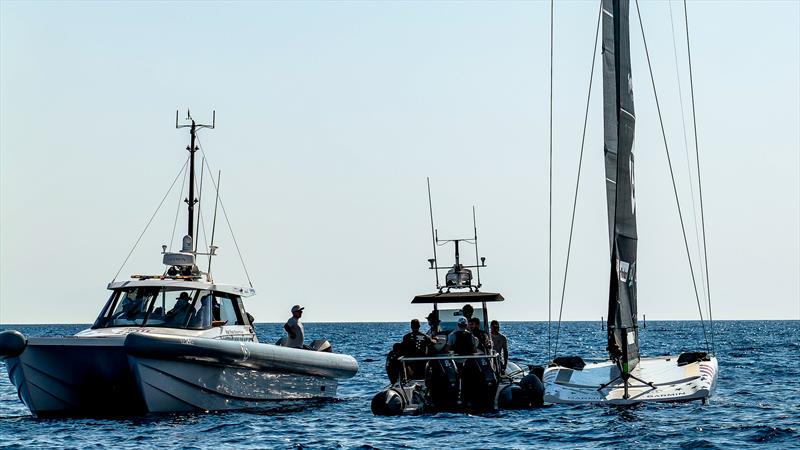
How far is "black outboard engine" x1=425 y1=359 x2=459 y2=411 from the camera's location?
2173 centimetres

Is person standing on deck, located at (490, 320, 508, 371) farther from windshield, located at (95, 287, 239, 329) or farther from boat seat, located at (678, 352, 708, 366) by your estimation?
windshield, located at (95, 287, 239, 329)

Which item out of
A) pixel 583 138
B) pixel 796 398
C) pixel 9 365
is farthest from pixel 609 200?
pixel 9 365

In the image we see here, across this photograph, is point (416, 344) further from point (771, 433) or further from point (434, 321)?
point (771, 433)

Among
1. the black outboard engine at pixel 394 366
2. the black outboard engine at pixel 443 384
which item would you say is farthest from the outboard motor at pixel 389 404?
the black outboard engine at pixel 394 366

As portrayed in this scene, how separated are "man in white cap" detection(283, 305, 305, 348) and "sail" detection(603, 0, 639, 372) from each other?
5889 mm

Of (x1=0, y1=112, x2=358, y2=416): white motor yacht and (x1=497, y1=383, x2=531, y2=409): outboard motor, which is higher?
(x1=0, y1=112, x2=358, y2=416): white motor yacht

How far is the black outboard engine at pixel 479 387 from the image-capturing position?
21891 mm

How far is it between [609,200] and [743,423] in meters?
5.19

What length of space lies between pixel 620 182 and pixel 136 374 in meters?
9.09

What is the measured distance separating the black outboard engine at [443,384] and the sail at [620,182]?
292 cm

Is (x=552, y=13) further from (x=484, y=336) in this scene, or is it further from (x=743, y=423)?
(x=743, y=423)

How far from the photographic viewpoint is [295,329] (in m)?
24.5

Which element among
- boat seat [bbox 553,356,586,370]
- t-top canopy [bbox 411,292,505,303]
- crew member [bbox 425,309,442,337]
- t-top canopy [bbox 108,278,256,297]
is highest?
t-top canopy [bbox 108,278,256,297]

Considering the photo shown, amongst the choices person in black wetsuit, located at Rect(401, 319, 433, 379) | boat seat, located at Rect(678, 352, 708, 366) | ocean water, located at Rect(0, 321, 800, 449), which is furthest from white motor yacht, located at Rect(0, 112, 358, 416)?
boat seat, located at Rect(678, 352, 708, 366)
